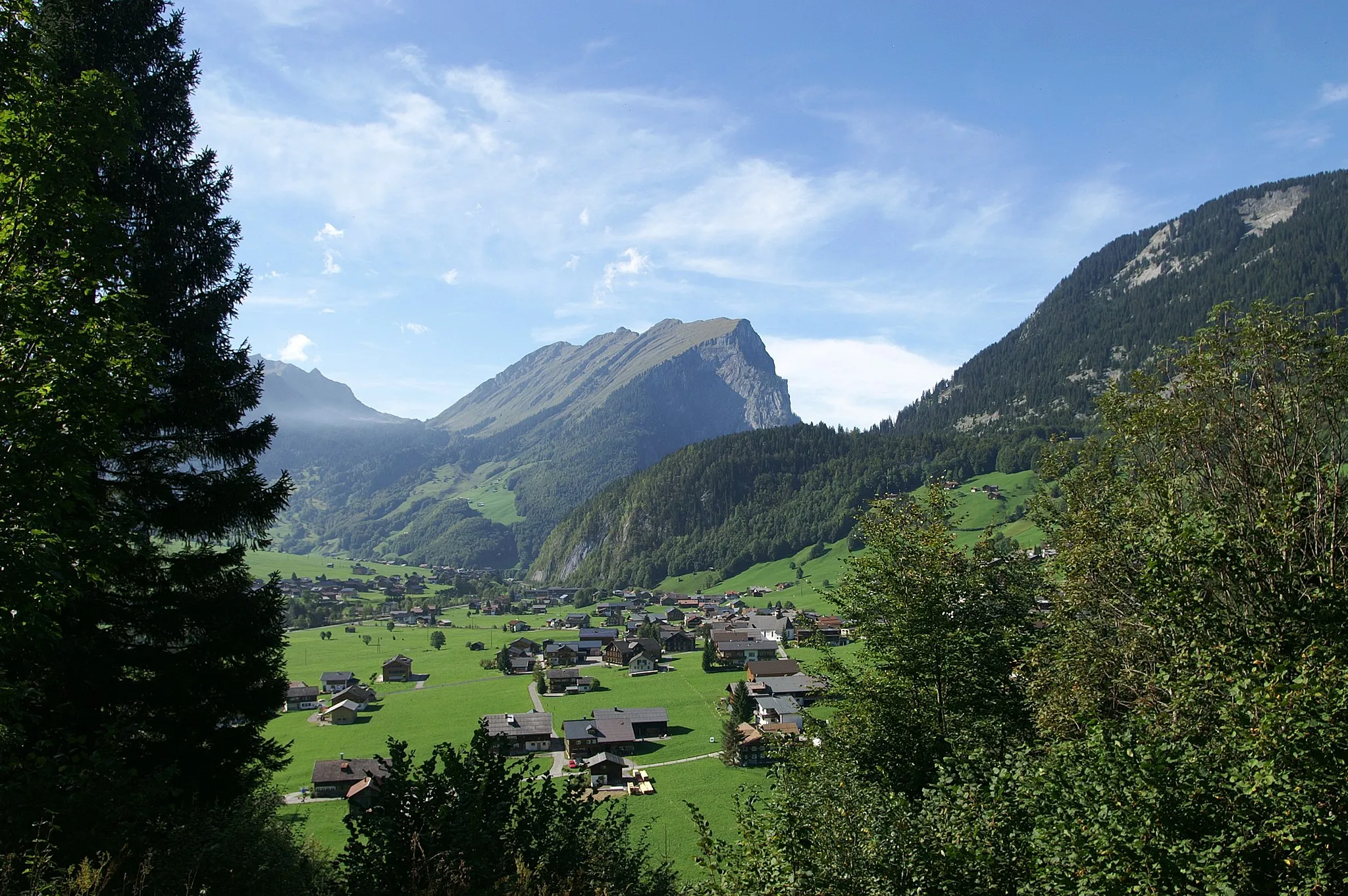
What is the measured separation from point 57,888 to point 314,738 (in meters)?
65.9

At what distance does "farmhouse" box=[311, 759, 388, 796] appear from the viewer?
47206mm

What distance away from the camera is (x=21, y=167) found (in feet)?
28.2

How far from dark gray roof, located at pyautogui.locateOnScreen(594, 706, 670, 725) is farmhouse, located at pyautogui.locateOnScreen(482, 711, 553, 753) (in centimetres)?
462

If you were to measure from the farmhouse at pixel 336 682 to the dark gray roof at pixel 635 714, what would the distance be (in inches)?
1424

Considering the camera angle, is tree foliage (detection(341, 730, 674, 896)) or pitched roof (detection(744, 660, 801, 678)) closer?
tree foliage (detection(341, 730, 674, 896))

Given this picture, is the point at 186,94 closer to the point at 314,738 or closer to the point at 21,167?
the point at 21,167

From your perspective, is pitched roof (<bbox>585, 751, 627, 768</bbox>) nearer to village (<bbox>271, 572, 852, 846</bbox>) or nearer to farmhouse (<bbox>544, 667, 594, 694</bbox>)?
village (<bbox>271, 572, 852, 846</bbox>)

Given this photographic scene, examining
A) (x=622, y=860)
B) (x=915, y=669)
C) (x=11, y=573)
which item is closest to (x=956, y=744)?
(x=915, y=669)

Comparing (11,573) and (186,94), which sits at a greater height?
(186,94)

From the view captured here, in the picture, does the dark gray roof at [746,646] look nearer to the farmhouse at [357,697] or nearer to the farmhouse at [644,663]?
the farmhouse at [644,663]

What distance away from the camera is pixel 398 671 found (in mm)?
91438

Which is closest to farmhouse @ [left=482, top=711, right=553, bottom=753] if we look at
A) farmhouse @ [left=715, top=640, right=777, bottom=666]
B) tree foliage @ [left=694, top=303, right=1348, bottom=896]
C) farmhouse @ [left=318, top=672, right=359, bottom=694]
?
farmhouse @ [left=318, top=672, right=359, bottom=694]

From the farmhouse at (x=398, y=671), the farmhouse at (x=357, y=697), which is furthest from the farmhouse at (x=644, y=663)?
the farmhouse at (x=357, y=697)

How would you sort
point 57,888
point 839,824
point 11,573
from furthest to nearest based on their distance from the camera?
point 839,824 < point 11,573 < point 57,888
